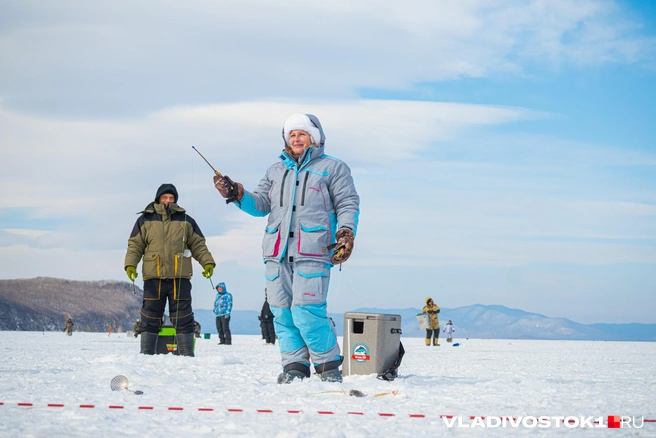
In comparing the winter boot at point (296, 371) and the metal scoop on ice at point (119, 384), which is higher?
the winter boot at point (296, 371)

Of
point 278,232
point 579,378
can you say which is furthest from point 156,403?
point 579,378

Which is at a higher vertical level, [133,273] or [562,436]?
[133,273]

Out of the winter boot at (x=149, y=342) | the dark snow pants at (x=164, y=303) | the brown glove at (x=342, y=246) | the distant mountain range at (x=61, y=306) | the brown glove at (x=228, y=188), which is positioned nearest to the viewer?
the brown glove at (x=342, y=246)

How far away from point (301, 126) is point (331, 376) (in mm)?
2145

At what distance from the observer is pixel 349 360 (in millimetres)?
7402

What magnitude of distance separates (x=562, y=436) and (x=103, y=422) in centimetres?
219

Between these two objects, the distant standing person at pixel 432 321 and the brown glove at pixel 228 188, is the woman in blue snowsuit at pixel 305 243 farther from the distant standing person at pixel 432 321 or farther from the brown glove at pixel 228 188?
the distant standing person at pixel 432 321

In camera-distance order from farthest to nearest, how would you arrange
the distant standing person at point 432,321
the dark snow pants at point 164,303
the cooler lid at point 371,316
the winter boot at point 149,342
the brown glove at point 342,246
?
the distant standing person at point 432,321
the winter boot at point 149,342
the dark snow pants at point 164,303
the cooler lid at point 371,316
the brown glove at point 342,246

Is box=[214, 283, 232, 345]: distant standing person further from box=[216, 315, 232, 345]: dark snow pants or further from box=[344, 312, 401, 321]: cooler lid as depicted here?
Result: box=[344, 312, 401, 321]: cooler lid

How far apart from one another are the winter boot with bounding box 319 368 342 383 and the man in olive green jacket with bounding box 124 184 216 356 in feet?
12.1

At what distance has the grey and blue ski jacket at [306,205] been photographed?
659cm

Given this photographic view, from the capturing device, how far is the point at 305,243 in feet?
21.4

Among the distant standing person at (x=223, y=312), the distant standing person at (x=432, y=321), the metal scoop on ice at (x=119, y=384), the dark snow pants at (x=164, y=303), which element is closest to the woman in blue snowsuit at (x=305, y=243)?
the metal scoop on ice at (x=119, y=384)

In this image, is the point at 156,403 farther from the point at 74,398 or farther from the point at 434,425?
the point at 434,425
